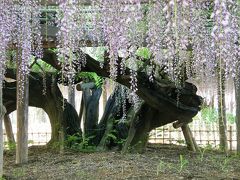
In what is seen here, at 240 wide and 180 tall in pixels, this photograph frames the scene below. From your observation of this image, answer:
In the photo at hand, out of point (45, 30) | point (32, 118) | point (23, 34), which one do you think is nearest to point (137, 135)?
point (45, 30)

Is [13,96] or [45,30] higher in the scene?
[45,30]

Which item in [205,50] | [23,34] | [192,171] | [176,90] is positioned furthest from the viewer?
[176,90]

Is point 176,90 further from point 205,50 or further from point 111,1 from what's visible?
point 111,1

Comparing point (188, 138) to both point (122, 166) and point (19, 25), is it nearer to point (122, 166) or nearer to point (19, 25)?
point (122, 166)

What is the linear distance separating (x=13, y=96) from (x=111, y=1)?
4265 mm

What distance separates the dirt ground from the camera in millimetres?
4598

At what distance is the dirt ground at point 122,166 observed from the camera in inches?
181

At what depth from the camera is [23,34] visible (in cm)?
352

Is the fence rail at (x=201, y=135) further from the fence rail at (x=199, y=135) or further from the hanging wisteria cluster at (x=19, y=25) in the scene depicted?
the hanging wisteria cluster at (x=19, y=25)

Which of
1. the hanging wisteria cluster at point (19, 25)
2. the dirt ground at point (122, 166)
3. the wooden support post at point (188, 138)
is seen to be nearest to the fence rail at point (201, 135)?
the wooden support post at point (188, 138)

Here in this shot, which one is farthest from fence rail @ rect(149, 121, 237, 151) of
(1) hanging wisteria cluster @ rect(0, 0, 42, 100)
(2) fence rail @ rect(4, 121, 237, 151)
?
(1) hanging wisteria cluster @ rect(0, 0, 42, 100)

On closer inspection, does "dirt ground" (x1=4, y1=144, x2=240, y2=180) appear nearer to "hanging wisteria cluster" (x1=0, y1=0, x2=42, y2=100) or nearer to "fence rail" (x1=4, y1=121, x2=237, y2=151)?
A: "hanging wisteria cluster" (x1=0, y1=0, x2=42, y2=100)

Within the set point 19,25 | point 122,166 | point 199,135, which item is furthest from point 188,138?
point 19,25

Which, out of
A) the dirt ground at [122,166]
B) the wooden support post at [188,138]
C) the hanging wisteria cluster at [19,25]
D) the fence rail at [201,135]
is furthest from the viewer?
the fence rail at [201,135]
